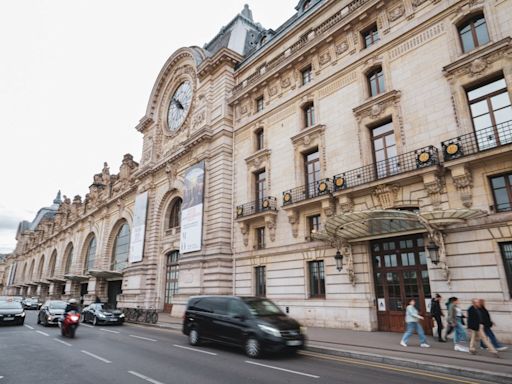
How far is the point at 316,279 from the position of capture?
18.1 meters

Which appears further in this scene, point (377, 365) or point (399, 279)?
point (399, 279)

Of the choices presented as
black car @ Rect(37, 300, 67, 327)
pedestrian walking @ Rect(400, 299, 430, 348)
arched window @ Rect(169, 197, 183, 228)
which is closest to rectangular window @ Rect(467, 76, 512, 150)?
pedestrian walking @ Rect(400, 299, 430, 348)

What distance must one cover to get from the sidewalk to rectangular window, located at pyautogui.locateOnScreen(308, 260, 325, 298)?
4.12 meters

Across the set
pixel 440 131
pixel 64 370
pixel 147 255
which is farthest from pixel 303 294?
pixel 147 255

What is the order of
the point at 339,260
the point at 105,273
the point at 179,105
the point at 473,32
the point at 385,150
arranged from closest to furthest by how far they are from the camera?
the point at 473,32
the point at 339,260
the point at 385,150
the point at 179,105
the point at 105,273

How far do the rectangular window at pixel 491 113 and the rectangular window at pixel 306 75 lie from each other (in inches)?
385

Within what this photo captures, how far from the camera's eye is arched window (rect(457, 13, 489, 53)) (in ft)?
46.5

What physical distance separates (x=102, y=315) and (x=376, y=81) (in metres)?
21.1

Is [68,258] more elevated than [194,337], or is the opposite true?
[68,258]

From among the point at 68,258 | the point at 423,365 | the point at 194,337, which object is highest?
the point at 68,258

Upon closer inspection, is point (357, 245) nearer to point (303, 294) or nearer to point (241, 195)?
point (303, 294)

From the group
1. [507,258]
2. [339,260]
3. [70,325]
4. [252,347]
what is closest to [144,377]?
[252,347]

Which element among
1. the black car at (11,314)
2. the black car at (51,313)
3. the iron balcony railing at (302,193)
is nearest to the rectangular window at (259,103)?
the iron balcony railing at (302,193)

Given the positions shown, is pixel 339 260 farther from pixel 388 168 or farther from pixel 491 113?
pixel 491 113
